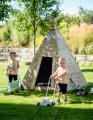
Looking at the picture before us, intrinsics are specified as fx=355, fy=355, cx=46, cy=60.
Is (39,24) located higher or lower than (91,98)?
higher

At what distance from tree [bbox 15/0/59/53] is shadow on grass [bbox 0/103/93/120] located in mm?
15250

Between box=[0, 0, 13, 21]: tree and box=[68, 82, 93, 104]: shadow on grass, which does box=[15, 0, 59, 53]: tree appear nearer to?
box=[0, 0, 13, 21]: tree

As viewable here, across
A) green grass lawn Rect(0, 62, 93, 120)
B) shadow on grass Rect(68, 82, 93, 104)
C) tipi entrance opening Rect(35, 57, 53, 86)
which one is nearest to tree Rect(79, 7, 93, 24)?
tipi entrance opening Rect(35, 57, 53, 86)

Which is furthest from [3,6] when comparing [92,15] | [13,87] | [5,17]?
[92,15]

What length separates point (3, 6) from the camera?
15344 millimetres

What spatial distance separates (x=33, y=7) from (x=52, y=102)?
1538cm

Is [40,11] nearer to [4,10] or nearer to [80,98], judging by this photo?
[4,10]

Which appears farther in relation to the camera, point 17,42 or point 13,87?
point 17,42

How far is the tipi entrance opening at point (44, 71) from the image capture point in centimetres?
1522

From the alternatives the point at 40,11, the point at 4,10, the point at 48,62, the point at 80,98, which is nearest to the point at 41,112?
the point at 80,98

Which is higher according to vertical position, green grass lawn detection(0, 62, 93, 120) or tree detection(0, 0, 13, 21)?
tree detection(0, 0, 13, 21)

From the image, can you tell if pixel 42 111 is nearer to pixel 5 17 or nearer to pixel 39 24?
pixel 5 17

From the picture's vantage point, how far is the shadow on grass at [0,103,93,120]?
393 inches

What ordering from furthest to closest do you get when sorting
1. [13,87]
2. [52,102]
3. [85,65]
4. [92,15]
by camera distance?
[92,15] < [85,65] < [13,87] < [52,102]
